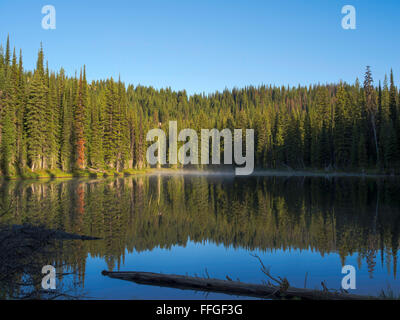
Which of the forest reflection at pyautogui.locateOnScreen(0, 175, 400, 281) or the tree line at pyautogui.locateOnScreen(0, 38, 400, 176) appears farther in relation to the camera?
the tree line at pyautogui.locateOnScreen(0, 38, 400, 176)

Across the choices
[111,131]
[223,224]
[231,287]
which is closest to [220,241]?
[223,224]

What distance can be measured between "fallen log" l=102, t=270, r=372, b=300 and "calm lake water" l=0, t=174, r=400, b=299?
18 centimetres

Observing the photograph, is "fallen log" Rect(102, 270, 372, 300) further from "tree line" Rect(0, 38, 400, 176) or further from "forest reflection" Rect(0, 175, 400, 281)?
"tree line" Rect(0, 38, 400, 176)

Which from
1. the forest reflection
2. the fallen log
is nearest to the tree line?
the forest reflection

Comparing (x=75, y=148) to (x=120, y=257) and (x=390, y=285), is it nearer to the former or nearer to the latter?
(x=120, y=257)

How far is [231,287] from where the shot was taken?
8.08m

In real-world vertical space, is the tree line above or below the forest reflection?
above

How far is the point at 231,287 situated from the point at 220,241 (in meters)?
7.68

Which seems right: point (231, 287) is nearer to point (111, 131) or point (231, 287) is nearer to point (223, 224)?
point (223, 224)

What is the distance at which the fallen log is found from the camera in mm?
7139


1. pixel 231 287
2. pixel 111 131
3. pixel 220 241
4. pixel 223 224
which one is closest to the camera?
pixel 231 287

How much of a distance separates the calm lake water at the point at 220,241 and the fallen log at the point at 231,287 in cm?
18

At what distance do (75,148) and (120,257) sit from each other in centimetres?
5752

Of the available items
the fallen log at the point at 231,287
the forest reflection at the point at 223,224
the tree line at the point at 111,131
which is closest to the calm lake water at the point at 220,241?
the forest reflection at the point at 223,224
